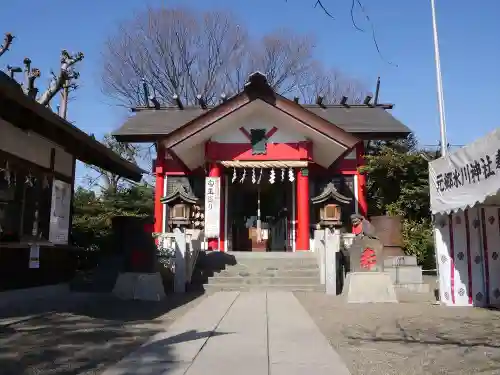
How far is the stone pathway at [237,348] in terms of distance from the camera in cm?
420

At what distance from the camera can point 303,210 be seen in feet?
47.8

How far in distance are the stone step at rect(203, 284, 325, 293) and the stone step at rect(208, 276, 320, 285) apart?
22cm

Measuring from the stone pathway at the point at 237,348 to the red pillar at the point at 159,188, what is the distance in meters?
9.10

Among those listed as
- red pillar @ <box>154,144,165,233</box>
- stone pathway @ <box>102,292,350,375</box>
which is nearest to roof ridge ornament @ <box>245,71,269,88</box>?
red pillar @ <box>154,144,165,233</box>

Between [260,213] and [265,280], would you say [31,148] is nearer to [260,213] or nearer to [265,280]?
[265,280]

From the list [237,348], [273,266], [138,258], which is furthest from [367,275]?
[237,348]

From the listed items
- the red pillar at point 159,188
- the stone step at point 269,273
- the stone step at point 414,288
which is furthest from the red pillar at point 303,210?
the red pillar at point 159,188

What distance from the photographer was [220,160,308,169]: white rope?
1486 centimetres

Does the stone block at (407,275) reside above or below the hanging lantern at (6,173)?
below

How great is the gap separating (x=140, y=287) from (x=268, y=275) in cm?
368

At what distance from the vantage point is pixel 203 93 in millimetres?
24797

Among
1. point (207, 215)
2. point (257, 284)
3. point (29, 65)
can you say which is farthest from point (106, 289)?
point (29, 65)

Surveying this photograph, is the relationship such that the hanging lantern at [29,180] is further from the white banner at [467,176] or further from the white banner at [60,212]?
the white banner at [467,176]

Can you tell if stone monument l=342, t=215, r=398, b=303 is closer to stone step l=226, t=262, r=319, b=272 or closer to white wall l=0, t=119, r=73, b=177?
stone step l=226, t=262, r=319, b=272
